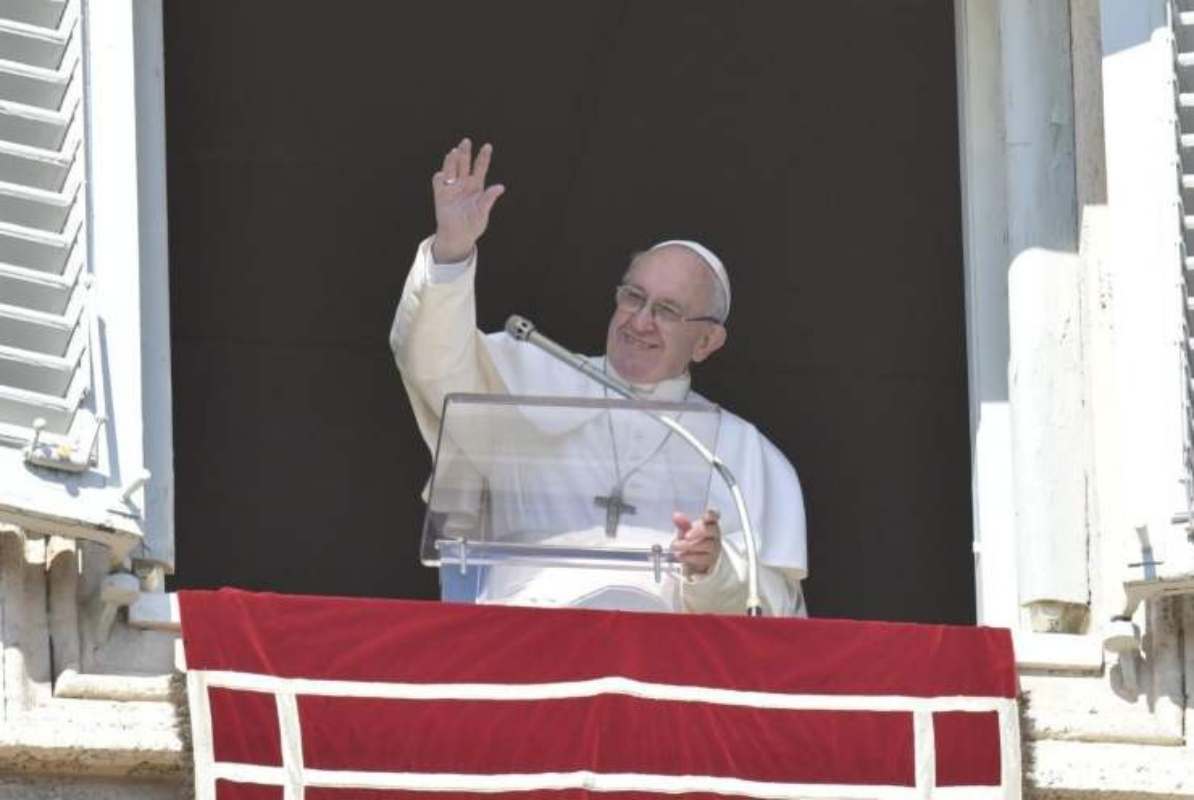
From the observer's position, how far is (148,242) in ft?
25.1

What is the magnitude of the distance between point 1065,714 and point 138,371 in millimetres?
1437

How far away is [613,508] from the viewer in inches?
305

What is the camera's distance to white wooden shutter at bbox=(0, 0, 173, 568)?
720 centimetres

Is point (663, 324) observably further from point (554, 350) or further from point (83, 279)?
point (83, 279)

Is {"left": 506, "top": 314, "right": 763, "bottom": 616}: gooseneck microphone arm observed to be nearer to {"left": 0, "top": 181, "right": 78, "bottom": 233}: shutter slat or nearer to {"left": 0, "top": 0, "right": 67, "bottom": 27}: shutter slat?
{"left": 0, "top": 181, "right": 78, "bottom": 233}: shutter slat

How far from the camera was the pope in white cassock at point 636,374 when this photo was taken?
25.5 ft

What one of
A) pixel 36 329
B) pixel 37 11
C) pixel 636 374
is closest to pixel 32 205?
pixel 36 329

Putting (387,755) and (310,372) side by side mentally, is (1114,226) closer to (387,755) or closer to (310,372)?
(387,755)

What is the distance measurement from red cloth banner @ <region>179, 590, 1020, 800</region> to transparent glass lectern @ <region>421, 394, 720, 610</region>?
0.39 metres

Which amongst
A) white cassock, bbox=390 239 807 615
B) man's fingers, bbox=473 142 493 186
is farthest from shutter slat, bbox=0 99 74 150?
white cassock, bbox=390 239 807 615

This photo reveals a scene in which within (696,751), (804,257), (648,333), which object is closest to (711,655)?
(696,751)

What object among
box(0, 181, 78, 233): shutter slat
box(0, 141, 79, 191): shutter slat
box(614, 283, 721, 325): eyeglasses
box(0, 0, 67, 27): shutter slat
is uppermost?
box(0, 0, 67, 27): shutter slat

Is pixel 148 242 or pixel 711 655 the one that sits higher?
pixel 148 242

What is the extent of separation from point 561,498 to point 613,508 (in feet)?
0.28
